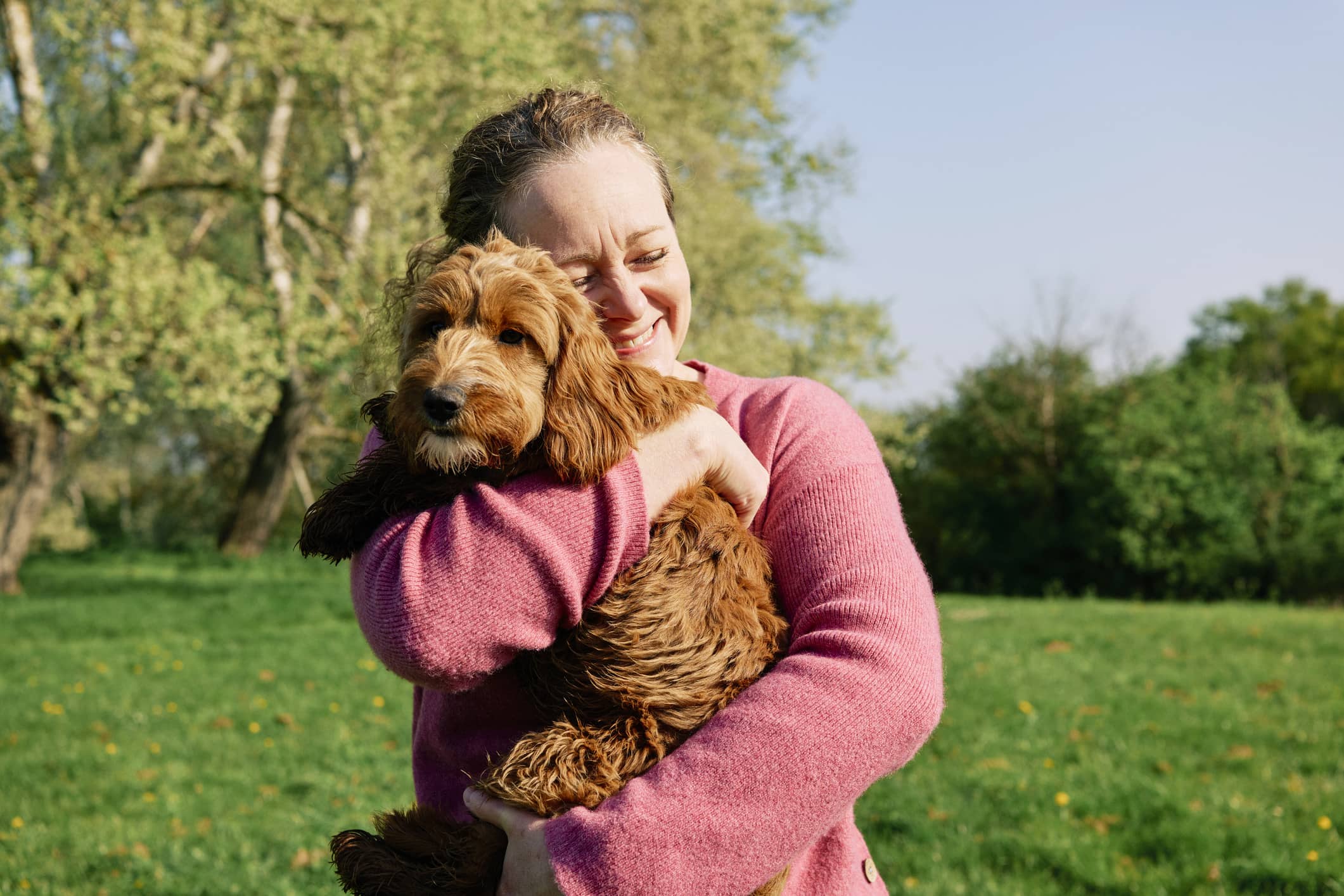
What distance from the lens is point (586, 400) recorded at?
2.06 m

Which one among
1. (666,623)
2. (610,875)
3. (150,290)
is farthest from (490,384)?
(150,290)

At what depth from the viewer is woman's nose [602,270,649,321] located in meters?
2.31

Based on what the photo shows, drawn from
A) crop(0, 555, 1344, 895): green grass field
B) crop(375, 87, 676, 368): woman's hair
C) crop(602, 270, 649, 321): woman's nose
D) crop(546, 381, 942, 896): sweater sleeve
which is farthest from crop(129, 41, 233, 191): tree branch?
crop(546, 381, 942, 896): sweater sleeve

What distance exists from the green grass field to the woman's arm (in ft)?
16.4

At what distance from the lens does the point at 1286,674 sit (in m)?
11.8

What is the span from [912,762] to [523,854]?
24.5ft

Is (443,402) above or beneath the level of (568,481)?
above

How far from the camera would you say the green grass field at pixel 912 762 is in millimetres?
6438

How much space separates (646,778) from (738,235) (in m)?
20.5

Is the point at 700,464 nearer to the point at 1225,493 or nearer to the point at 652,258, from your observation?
the point at 652,258

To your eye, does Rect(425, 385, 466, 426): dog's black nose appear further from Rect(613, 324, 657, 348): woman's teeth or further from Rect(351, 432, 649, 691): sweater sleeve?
Rect(613, 324, 657, 348): woman's teeth

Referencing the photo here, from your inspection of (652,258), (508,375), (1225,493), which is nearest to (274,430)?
(652,258)

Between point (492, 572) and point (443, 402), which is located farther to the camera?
point (443, 402)

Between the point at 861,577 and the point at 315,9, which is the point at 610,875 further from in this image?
the point at 315,9
